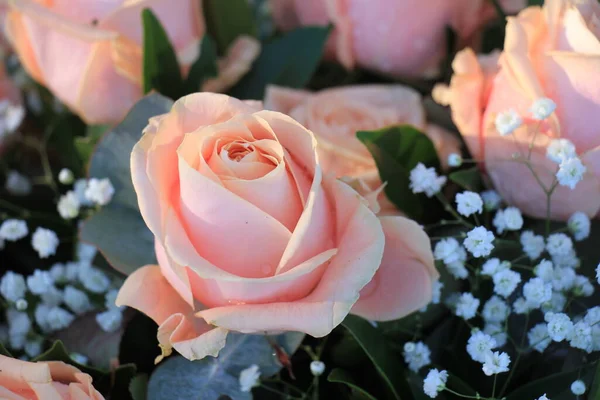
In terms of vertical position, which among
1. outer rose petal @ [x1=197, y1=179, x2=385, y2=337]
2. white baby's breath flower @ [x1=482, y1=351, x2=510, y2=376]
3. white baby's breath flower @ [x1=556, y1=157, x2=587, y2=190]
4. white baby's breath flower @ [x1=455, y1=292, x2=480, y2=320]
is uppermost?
outer rose petal @ [x1=197, y1=179, x2=385, y2=337]

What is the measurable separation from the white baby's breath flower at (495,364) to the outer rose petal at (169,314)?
0.16 m

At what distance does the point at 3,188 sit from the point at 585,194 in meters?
0.59

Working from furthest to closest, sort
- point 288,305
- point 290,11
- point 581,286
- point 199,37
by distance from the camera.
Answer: point 290,11 → point 199,37 → point 581,286 → point 288,305

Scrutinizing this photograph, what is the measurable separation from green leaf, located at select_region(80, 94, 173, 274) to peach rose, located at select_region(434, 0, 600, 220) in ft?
0.77

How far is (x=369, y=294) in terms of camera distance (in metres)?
0.43

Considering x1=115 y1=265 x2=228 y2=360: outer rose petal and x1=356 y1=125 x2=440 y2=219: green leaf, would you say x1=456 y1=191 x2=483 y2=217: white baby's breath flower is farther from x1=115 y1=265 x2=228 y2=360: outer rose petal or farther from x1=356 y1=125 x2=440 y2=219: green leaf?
x1=115 y1=265 x2=228 y2=360: outer rose petal

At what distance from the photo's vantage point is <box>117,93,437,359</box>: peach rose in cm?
35

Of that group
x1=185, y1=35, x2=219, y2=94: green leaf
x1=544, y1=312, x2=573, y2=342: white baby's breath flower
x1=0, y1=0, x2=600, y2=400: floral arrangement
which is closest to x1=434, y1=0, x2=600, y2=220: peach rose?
x1=0, y1=0, x2=600, y2=400: floral arrangement

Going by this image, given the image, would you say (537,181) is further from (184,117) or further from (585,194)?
(184,117)

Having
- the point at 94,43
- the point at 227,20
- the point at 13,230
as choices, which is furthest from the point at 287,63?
the point at 13,230

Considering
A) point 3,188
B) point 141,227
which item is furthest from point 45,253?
point 3,188

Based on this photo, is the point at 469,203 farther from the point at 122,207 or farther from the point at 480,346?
the point at 122,207

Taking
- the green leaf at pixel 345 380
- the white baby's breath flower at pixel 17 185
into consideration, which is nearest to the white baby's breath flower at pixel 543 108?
the green leaf at pixel 345 380

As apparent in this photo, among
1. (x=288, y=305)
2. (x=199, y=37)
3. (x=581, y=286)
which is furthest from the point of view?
(x=199, y=37)
